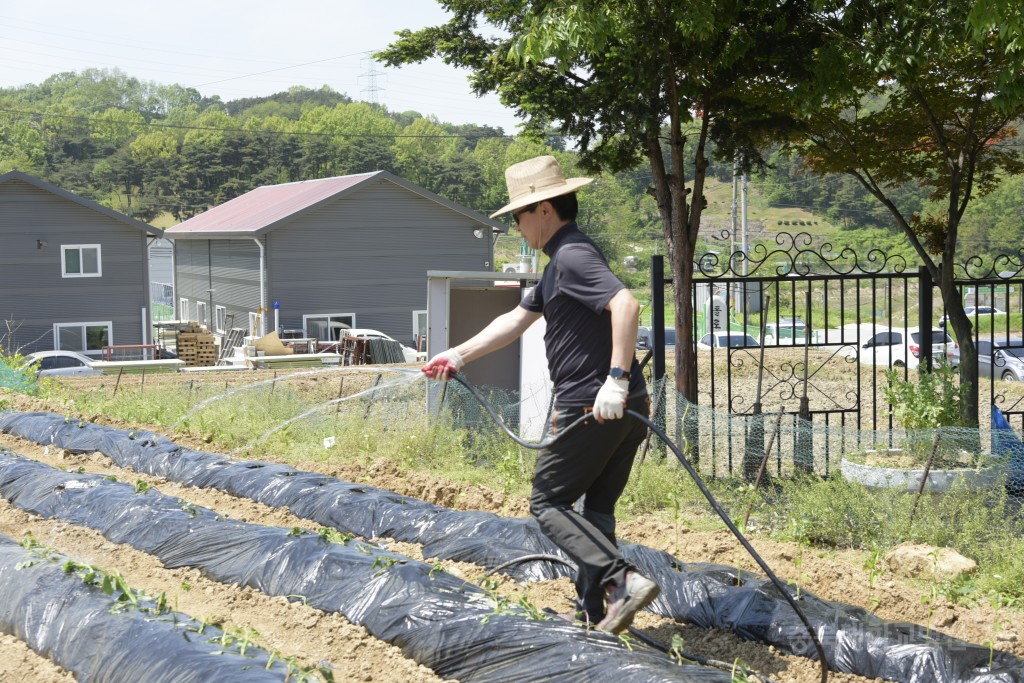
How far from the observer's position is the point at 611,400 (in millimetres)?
3762

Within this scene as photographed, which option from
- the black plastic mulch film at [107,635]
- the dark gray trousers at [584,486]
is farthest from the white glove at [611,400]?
the black plastic mulch film at [107,635]

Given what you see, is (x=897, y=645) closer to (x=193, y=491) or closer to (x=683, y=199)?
(x=193, y=491)

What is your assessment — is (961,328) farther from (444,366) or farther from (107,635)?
(107,635)

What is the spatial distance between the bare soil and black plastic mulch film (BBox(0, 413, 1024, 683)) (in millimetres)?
82

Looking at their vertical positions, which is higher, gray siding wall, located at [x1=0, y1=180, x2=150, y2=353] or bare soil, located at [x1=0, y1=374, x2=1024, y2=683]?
gray siding wall, located at [x1=0, y1=180, x2=150, y2=353]

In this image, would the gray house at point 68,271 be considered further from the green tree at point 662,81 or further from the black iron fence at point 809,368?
the green tree at point 662,81

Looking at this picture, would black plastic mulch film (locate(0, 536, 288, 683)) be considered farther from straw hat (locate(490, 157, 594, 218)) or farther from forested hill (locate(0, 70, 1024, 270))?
forested hill (locate(0, 70, 1024, 270))

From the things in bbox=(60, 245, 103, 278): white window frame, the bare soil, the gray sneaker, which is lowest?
the bare soil

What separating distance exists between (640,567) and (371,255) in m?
29.5

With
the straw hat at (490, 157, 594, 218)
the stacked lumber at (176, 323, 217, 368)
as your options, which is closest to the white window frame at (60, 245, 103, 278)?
the stacked lumber at (176, 323, 217, 368)

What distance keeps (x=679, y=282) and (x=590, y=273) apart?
219 inches

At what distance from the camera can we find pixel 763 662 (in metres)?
4.28

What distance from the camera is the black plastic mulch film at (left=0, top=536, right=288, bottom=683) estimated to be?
357cm

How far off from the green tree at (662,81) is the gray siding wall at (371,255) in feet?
74.4
